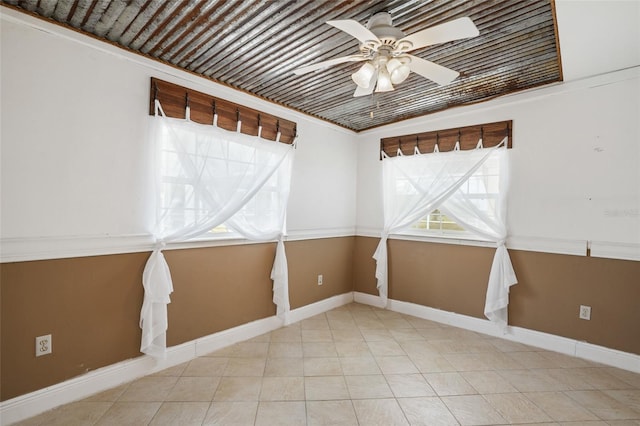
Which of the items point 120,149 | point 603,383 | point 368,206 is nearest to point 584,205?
point 603,383

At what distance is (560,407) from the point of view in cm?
215

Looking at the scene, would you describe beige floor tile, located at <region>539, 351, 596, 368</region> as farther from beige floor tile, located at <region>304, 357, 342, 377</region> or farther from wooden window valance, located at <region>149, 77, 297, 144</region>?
wooden window valance, located at <region>149, 77, 297, 144</region>

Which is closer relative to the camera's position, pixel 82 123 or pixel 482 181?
pixel 82 123

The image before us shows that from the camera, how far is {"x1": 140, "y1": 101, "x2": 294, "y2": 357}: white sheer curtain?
2.48m

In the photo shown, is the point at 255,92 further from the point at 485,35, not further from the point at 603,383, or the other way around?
the point at 603,383

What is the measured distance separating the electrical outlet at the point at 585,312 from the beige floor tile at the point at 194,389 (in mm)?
3225

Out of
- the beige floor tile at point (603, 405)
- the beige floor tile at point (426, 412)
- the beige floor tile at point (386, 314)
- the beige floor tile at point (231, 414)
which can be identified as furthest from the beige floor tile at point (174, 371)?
the beige floor tile at point (603, 405)

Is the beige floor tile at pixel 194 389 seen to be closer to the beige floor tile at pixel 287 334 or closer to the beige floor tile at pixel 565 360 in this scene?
the beige floor tile at pixel 287 334

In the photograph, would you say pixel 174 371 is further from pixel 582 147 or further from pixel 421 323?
pixel 582 147

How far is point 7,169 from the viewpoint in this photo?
6.23 feet

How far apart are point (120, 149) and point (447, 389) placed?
3.06 m

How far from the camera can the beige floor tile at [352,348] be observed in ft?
9.57

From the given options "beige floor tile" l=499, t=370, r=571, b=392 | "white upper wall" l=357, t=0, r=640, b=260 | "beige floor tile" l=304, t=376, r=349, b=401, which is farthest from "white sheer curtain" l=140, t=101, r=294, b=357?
"white upper wall" l=357, t=0, r=640, b=260

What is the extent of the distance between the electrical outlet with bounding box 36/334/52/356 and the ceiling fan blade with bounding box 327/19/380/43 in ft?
8.48
